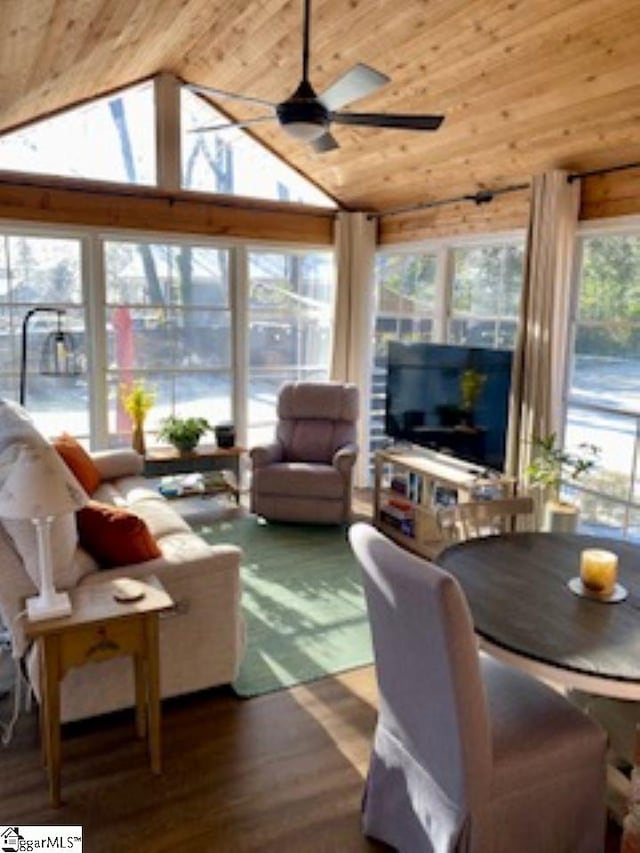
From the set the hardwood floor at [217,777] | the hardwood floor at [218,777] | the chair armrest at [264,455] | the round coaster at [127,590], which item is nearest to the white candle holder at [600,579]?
the hardwood floor at [218,777]

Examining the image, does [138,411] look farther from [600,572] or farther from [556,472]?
[600,572]

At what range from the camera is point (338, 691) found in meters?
2.97

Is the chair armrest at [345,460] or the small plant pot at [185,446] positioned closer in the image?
the chair armrest at [345,460]

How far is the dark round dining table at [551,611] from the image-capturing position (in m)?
1.78

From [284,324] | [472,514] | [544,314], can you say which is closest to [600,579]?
[472,514]

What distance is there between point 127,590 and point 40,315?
11.1 feet

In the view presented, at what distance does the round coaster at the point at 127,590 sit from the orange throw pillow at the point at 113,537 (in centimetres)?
14

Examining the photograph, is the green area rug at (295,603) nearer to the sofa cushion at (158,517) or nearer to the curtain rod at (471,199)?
the sofa cushion at (158,517)

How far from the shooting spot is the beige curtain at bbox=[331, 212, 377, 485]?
5.96m

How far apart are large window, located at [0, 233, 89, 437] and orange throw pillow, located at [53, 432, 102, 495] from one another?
4.21ft

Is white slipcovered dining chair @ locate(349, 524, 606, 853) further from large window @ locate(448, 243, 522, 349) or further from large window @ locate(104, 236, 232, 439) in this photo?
large window @ locate(104, 236, 232, 439)

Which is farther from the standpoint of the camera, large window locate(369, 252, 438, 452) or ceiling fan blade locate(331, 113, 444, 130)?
large window locate(369, 252, 438, 452)

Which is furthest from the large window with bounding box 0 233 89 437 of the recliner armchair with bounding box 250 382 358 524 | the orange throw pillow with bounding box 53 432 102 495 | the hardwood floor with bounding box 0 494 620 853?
the hardwood floor with bounding box 0 494 620 853

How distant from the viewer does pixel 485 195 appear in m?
4.64
